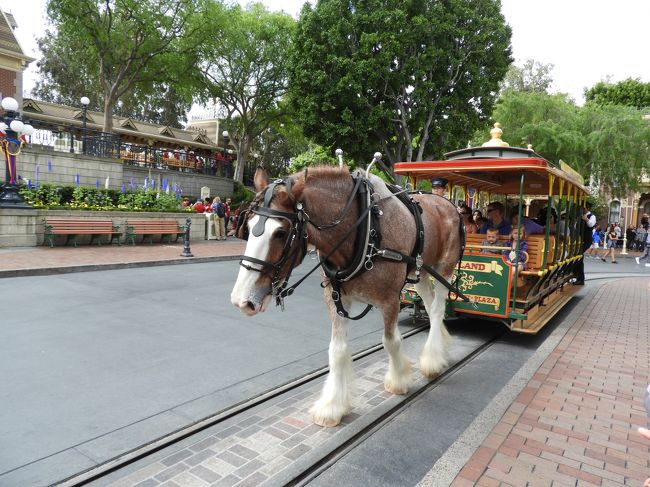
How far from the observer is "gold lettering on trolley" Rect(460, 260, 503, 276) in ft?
19.1

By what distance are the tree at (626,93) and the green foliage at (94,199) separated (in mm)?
33548

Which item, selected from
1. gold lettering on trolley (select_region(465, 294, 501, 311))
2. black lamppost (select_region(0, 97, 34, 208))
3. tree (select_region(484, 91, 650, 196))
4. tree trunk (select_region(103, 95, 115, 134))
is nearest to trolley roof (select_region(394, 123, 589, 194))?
gold lettering on trolley (select_region(465, 294, 501, 311))

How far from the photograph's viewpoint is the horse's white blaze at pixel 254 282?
273 centimetres

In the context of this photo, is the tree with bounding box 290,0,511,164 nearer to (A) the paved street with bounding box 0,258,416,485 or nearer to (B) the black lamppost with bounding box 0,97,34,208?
(B) the black lamppost with bounding box 0,97,34,208

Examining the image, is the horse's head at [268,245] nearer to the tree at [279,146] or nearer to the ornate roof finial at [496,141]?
the ornate roof finial at [496,141]

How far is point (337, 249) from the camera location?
332 cm

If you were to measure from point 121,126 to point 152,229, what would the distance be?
66.6 ft

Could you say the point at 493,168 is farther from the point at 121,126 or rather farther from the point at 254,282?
the point at 121,126

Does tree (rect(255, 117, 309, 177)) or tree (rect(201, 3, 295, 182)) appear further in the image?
tree (rect(255, 117, 309, 177))

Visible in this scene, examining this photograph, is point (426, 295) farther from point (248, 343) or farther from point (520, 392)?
point (248, 343)

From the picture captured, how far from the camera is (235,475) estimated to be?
2.77m

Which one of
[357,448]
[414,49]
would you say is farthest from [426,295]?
[414,49]

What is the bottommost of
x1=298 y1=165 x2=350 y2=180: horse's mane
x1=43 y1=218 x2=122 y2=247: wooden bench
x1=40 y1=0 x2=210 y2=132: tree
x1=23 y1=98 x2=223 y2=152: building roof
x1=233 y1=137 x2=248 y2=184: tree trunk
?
x1=43 y1=218 x2=122 y2=247: wooden bench

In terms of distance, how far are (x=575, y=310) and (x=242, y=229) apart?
7893mm
